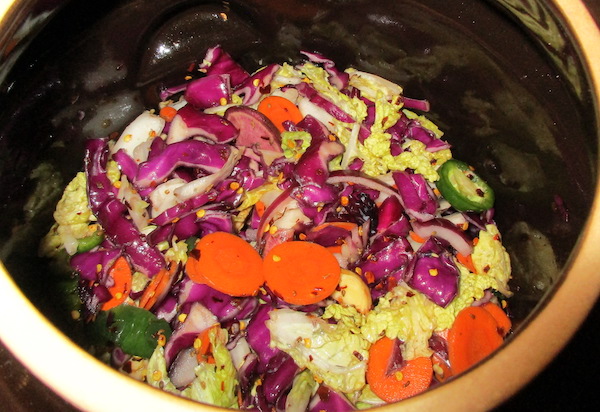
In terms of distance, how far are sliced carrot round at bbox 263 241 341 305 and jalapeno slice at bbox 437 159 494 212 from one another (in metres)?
0.55

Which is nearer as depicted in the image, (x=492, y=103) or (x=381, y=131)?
(x=492, y=103)

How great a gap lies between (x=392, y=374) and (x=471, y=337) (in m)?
0.31

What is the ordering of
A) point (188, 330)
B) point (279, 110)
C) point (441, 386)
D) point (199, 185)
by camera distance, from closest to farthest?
point (441, 386) → point (188, 330) → point (199, 185) → point (279, 110)

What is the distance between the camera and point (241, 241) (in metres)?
1.83

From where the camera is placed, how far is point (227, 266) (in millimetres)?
1724

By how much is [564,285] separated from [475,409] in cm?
27

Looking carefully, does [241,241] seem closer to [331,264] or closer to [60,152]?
[331,264]

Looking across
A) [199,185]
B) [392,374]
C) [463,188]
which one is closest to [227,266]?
[199,185]

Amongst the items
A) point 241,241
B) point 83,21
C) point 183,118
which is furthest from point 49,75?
point 241,241

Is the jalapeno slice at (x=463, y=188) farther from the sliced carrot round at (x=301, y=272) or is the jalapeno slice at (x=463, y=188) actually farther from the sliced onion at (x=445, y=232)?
the sliced carrot round at (x=301, y=272)

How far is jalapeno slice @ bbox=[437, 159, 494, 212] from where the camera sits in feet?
6.27

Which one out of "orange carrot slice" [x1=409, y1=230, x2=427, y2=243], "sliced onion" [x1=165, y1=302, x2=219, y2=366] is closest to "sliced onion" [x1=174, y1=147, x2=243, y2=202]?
"sliced onion" [x1=165, y1=302, x2=219, y2=366]

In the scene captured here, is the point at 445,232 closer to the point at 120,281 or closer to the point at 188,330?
the point at 188,330

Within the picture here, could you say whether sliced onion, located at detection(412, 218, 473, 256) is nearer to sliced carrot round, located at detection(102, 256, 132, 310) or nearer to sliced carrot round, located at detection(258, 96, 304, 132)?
sliced carrot round, located at detection(258, 96, 304, 132)
